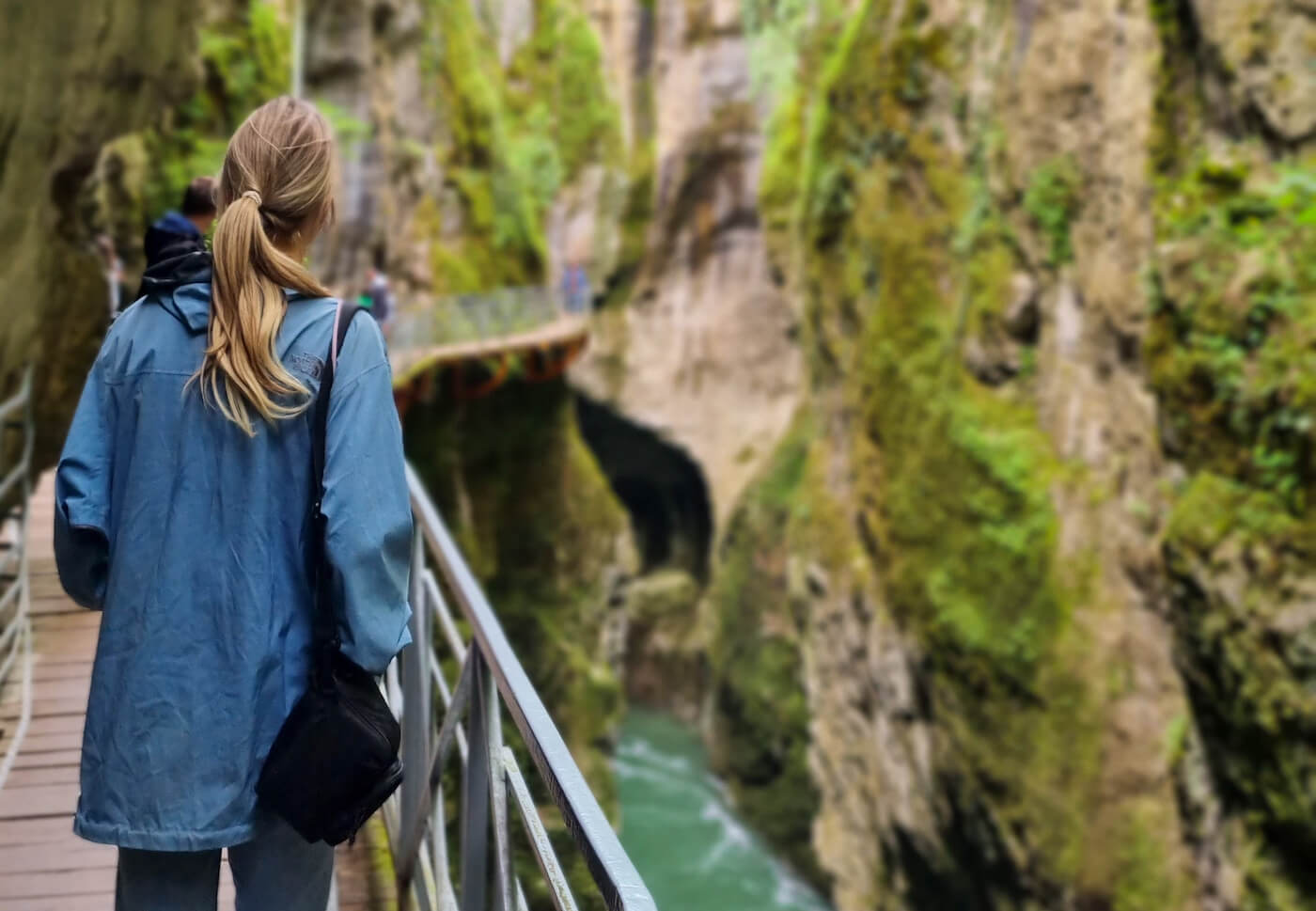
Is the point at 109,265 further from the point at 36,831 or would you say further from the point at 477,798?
the point at 477,798

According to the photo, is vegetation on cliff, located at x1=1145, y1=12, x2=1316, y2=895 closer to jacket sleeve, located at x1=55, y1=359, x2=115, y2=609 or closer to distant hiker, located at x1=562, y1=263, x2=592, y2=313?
jacket sleeve, located at x1=55, y1=359, x2=115, y2=609

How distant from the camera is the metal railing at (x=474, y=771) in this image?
1.60 m

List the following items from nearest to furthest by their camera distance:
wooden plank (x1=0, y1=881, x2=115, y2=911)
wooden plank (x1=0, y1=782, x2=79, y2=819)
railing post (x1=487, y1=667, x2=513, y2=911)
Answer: railing post (x1=487, y1=667, x2=513, y2=911), wooden plank (x1=0, y1=881, x2=115, y2=911), wooden plank (x1=0, y1=782, x2=79, y2=819)

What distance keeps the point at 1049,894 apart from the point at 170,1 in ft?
32.1

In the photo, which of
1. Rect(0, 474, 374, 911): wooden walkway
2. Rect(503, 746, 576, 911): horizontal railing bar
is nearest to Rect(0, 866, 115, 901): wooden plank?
Rect(0, 474, 374, 911): wooden walkway

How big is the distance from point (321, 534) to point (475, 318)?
15.0 meters

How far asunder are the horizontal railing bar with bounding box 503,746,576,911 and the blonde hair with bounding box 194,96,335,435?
30.3 inches

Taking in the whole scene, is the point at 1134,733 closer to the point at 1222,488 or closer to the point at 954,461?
the point at 1222,488

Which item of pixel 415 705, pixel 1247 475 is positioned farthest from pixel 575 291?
pixel 415 705

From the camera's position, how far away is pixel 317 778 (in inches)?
70.2

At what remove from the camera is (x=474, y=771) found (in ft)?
7.88

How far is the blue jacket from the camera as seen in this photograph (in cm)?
177

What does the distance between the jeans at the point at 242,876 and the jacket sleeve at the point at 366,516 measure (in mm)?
378

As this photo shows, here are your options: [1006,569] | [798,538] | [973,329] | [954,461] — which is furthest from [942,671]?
[798,538]
